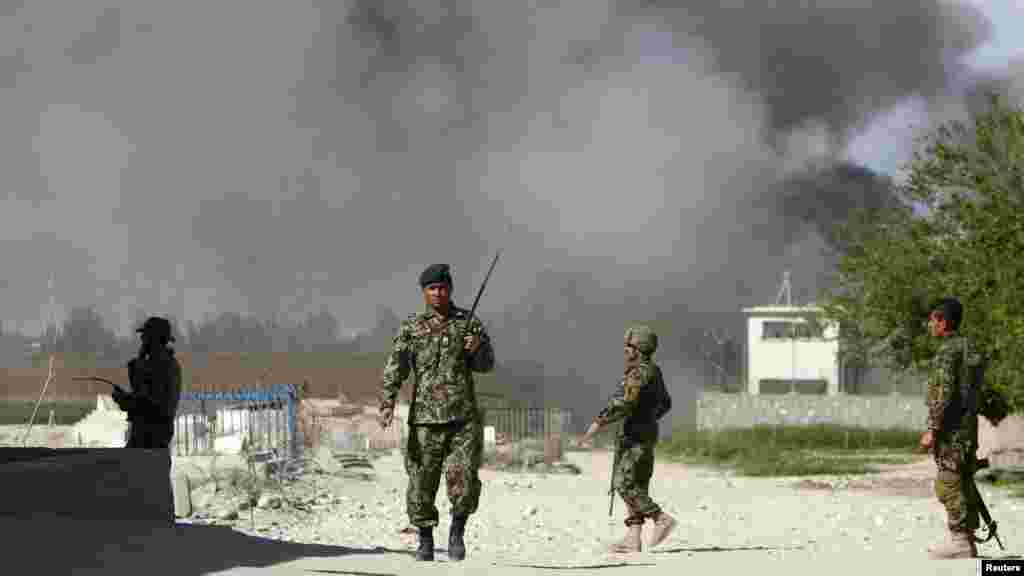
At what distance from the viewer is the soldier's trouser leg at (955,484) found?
11.0 metres

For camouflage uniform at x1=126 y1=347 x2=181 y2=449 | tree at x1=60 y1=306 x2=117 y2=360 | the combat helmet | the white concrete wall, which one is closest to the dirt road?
the combat helmet

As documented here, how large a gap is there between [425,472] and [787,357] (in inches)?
2038

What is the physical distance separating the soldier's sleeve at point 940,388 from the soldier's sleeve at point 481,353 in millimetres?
2558

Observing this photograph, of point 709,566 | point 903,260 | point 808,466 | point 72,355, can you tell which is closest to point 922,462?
point 808,466

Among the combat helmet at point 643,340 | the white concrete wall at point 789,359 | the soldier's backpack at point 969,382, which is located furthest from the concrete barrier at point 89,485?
the white concrete wall at point 789,359

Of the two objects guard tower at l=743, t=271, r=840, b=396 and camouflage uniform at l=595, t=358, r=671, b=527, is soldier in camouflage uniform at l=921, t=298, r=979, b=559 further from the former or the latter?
guard tower at l=743, t=271, r=840, b=396

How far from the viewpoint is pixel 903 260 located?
31.1 m

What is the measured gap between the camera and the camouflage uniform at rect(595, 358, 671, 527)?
1273 centimetres

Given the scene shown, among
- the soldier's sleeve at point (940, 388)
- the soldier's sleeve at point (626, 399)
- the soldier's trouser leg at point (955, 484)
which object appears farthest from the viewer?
the soldier's sleeve at point (626, 399)

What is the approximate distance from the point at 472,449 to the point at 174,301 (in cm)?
6057

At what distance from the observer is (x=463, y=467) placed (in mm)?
10375

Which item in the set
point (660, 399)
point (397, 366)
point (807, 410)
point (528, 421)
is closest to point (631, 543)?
point (660, 399)

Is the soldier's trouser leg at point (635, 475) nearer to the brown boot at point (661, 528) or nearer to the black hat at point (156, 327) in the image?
the brown boot at point (661, 528)

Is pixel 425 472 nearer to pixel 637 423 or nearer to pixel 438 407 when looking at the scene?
pixel 438 407
